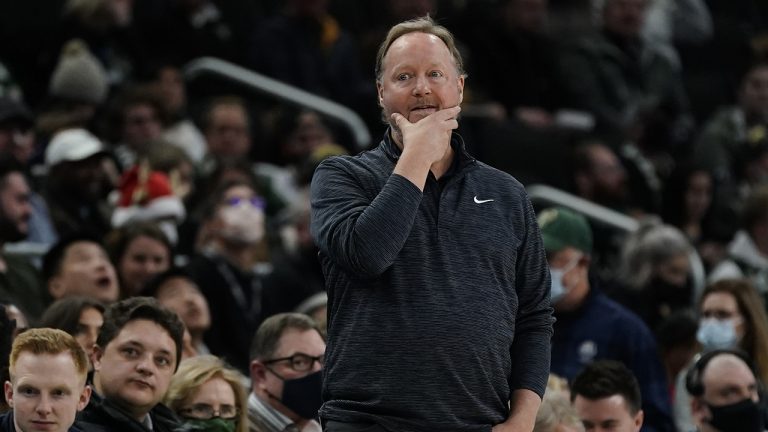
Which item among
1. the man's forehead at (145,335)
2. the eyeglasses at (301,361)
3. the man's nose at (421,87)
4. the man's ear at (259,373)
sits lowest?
the man's ear at (259,373)

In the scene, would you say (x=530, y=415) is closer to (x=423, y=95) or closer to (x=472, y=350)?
(x=472, y=350)

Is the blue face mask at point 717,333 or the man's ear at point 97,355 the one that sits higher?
the man's ear at point 97,355

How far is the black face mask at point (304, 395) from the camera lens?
7.18m

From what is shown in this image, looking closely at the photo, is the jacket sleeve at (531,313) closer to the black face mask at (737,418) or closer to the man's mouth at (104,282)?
the black face mask at (737,418)

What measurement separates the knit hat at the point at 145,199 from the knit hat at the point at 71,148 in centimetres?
27

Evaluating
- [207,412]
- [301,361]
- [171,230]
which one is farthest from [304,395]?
[171,230]

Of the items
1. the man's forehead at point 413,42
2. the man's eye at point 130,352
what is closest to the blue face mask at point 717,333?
the man's eye at point 130,352

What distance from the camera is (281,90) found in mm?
13406

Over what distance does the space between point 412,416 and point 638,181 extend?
866 centimetres

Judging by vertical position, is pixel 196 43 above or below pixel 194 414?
above

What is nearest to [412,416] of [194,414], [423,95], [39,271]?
[423,95]

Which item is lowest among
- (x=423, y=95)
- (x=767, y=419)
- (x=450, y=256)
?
(x=767, y=419)

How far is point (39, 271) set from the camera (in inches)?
355

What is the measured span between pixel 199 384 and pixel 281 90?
6560mm
